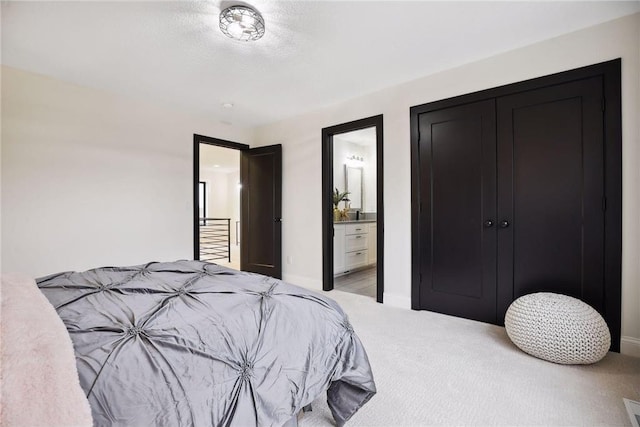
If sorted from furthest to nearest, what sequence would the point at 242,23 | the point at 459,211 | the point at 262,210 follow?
1. the point at 262,210
2. the point at 459,211
3. the point at 242,23

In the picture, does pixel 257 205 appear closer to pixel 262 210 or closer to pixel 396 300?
pixel 262 210

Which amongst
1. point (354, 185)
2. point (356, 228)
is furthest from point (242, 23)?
point (354, 185)

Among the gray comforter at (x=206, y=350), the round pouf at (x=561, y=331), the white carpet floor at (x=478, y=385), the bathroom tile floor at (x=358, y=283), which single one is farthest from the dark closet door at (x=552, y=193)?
the gray comforter at (x=206, y=350)

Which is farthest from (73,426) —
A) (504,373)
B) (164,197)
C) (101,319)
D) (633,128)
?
(164,197)

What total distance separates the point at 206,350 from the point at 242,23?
2076 millimetres

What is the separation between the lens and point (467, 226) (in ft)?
9.42

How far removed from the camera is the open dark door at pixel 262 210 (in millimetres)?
4523

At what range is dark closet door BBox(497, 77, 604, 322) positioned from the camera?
229cm

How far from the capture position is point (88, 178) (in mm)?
3252

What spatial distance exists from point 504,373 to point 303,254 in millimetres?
2773

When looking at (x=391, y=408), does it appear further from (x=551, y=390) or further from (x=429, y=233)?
(x=429, y=233)

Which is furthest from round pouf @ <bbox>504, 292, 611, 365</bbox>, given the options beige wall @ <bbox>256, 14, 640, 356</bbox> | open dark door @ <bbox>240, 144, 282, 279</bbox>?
open dark door @ <bbox>240, 144, 282, 279</bbox>

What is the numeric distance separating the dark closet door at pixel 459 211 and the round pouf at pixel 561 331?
23.0 inches

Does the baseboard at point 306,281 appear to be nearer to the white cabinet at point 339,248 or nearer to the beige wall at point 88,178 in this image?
the white cabinet at point 339,248
